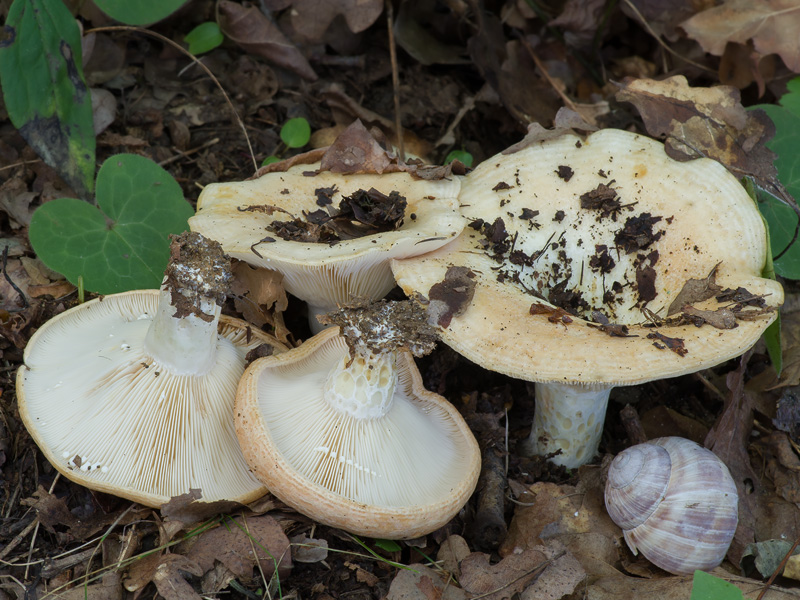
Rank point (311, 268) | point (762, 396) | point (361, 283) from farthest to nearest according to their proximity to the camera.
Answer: point (762, 396), point (361, 283), point (311, 268)

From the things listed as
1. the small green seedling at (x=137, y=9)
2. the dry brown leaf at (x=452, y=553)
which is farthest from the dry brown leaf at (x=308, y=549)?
the small green seedling at (x=137, y=9)

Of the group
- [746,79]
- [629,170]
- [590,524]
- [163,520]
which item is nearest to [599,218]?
[629,170]

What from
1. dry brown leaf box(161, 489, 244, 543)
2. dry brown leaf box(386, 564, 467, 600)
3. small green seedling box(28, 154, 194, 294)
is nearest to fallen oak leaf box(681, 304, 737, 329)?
dry brown leaf box(386, 564, 467, 600)

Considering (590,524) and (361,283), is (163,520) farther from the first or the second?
(590,524)

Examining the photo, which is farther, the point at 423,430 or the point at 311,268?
the point at 423,430

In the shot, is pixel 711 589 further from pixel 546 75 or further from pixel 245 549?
pixel 546 75

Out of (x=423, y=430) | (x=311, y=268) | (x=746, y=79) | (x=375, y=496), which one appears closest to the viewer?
(x=375, y=496)

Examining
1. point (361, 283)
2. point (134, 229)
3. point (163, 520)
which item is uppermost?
point (134, 229)

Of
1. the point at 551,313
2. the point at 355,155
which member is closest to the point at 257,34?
the point at 355,155
